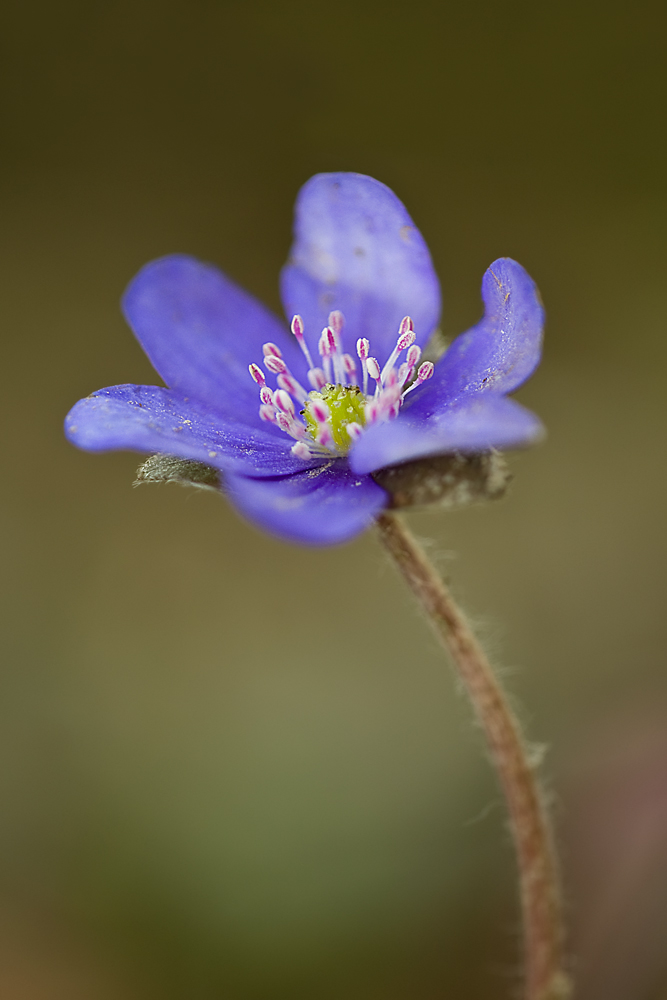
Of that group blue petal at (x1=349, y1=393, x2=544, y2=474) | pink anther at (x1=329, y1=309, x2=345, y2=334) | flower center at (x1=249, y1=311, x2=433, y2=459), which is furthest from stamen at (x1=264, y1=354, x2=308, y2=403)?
blue petal at (x1=349, y1=393, x2=544, y2=474)

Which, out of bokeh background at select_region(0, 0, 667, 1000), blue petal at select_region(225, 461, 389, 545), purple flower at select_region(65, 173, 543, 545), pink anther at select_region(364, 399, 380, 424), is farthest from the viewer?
bokeh background at select_region(0, 0, 667, 1000)

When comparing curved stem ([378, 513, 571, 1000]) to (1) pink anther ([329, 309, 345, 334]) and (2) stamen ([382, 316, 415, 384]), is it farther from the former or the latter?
(1) pink anther ([329, 309, 345, 334])

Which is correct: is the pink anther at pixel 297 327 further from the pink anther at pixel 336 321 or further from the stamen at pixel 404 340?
the stamen at pixel 404 340

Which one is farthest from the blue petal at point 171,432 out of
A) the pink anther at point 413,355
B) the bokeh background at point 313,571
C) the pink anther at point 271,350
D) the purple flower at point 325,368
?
the bokeh background at point 313,571

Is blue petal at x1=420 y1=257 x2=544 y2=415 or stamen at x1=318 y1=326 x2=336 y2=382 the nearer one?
blue petal at x1=420 y1=257 x2=544 y2=415

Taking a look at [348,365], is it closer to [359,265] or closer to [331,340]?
[331,340]

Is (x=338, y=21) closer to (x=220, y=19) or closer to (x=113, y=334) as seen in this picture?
(x=220, y=19)

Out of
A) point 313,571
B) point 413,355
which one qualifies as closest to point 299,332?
point 413,355

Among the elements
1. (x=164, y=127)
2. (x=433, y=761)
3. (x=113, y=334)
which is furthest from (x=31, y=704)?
(x=164, y=127)
